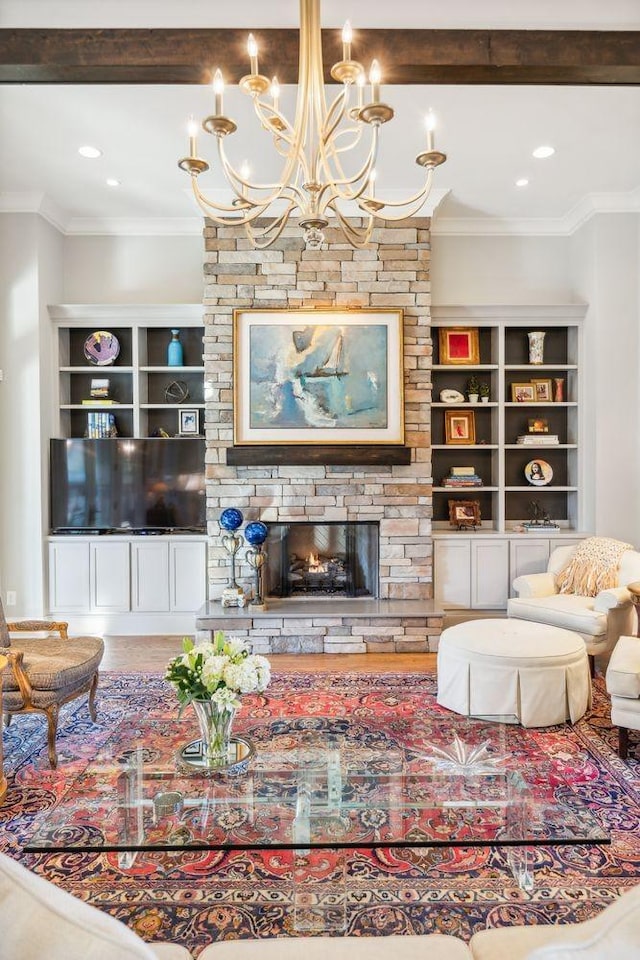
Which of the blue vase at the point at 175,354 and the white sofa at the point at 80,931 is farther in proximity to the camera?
the blue vase at the point at 175,354

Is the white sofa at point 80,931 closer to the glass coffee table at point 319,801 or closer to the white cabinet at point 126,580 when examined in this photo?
the glass coffee table at point 319,801

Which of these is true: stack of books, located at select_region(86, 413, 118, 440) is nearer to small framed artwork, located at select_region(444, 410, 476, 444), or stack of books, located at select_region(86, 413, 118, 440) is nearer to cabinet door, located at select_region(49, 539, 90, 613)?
cabinet door, located at select_region(49, 539, 90, 613)

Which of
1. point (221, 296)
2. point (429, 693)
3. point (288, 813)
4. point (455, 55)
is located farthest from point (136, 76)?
point (429, 693)

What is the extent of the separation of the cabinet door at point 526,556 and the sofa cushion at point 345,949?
402 centimetres

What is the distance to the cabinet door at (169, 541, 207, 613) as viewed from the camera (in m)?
4.99

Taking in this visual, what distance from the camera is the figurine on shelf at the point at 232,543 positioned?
4637 millimetres

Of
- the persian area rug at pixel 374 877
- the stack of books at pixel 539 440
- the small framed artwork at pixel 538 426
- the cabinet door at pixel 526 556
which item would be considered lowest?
the persian area rug at pixel 374 877

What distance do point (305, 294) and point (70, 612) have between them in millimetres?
3198

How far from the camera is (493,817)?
1.79m

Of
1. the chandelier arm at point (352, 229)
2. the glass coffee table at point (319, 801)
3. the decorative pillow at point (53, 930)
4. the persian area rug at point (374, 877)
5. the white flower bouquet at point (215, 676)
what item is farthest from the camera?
the chandelier arm at point (352, 229)

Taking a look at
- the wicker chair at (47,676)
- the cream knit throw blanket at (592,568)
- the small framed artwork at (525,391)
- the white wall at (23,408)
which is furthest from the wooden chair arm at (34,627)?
the small framed artwork at (525,391)

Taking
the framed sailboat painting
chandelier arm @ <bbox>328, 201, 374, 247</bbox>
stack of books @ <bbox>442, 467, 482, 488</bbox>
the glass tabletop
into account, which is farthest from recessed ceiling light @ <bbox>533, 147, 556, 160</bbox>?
the glass tabletop

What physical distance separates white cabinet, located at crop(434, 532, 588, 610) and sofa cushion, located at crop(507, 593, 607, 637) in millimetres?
695

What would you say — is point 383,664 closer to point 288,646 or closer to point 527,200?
point 288,646
